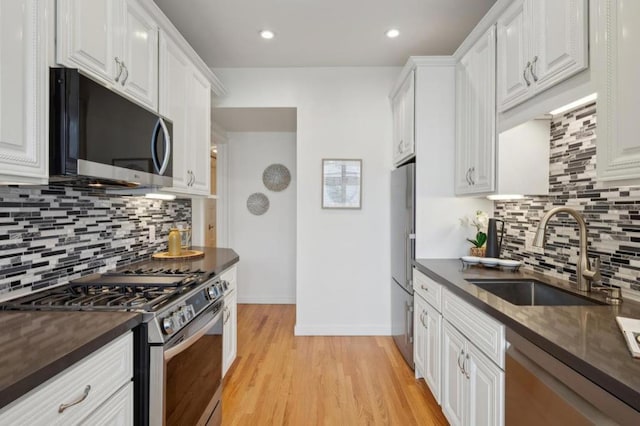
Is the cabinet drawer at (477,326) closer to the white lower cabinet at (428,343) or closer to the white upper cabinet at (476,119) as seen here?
the white lower cabinet at (428,343)

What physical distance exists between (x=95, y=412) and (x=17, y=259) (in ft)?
2.80

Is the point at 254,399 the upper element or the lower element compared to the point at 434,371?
lower

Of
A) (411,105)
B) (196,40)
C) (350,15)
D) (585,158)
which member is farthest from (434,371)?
(196,40)

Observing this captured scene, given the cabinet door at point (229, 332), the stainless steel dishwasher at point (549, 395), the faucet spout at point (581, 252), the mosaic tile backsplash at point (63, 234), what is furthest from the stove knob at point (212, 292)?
the faucet spout at point (581, 252)

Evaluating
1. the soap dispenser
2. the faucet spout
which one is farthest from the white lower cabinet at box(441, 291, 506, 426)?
the soap dispenser

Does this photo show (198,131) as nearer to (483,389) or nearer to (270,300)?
(483,389)

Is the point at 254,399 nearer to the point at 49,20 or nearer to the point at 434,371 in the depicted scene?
the point at 434,371

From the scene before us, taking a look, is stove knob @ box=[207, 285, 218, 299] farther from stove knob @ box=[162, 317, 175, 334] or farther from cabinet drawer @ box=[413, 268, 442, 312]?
cabinet drawer @ box=[413, 268, 442, 312]

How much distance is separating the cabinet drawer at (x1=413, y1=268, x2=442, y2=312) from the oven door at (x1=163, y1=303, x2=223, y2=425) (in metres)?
1.34

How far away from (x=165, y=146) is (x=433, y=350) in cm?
210

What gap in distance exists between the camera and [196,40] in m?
2.88

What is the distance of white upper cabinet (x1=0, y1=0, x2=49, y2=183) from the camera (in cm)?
104

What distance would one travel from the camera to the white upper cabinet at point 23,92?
1045 mm

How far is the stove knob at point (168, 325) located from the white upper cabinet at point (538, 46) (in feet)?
6.37
